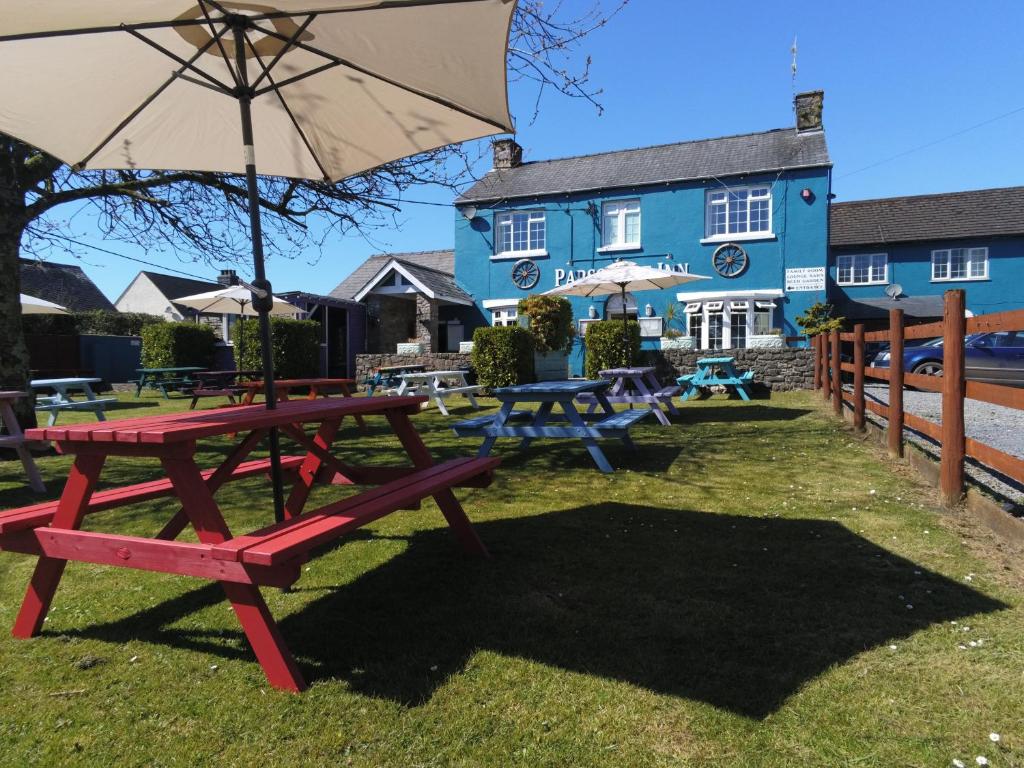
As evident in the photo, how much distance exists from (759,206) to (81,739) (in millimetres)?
20399

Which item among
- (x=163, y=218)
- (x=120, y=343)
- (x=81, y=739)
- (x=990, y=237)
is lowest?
(x=81, y=739)

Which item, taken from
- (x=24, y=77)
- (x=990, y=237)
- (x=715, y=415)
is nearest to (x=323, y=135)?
(x=24, y=77)

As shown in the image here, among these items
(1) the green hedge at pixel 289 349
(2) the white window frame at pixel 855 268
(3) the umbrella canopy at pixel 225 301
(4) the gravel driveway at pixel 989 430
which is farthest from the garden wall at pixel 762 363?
(2) the white window frame at pixel 855 268

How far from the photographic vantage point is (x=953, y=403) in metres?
3.82

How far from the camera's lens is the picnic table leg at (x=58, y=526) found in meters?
2.46

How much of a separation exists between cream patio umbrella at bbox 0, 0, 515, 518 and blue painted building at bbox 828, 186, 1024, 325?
72.4ft

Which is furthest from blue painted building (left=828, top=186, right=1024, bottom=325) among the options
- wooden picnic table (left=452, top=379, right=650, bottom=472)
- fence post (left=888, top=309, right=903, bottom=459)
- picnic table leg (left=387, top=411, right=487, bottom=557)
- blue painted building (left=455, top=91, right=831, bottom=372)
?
picnic table leg (left=387, top=411, right=487, bottom=557)

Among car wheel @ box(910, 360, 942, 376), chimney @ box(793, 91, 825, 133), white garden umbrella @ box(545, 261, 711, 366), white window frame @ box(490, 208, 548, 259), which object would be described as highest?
chimney @ box(793, 91, 825, 133)

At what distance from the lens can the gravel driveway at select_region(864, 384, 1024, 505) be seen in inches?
168

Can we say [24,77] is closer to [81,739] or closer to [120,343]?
[81,739]

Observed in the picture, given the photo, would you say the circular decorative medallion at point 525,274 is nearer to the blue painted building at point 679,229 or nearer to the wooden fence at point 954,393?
the blue painted building at point 679,229

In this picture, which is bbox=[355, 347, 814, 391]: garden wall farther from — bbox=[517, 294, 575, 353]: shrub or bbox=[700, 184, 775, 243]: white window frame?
bbox=[700, 184, 775, 243]: white window frame

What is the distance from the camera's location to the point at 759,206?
19000 mm

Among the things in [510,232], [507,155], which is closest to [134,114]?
[510,232]
